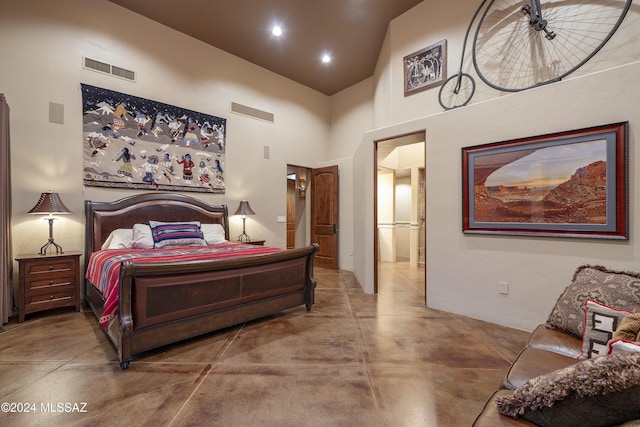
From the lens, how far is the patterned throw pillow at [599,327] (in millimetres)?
1431

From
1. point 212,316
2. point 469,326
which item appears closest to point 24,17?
point 212,316

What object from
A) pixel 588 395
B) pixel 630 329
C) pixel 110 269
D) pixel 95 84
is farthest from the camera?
pixel 95 84

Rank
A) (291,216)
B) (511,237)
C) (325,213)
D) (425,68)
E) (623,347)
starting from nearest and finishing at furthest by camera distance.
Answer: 1. (623,347)
2. (511,237)
3. (425,68)
4. (325,213)
5. (291,216)

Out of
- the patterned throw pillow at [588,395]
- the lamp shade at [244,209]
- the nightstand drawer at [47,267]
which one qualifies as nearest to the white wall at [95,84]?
the lamp shade at [244,209]

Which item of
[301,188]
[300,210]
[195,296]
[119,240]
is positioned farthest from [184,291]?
[301,188]

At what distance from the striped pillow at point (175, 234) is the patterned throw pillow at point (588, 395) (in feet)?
13.3

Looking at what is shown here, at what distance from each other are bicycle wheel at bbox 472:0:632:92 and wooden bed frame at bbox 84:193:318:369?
3.20 metres

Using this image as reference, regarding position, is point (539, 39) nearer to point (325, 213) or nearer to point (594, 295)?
point (594, 295)

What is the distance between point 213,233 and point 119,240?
4.04 feet

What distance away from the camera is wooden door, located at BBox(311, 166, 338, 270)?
626 centimetres

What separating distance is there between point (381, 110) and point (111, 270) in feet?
15.3

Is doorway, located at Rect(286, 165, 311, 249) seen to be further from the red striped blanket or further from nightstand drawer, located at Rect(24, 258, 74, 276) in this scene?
nightstand drawer, located at Rect(24, 258, 74, 276)

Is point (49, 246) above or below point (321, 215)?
below

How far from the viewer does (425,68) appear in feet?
13.5
